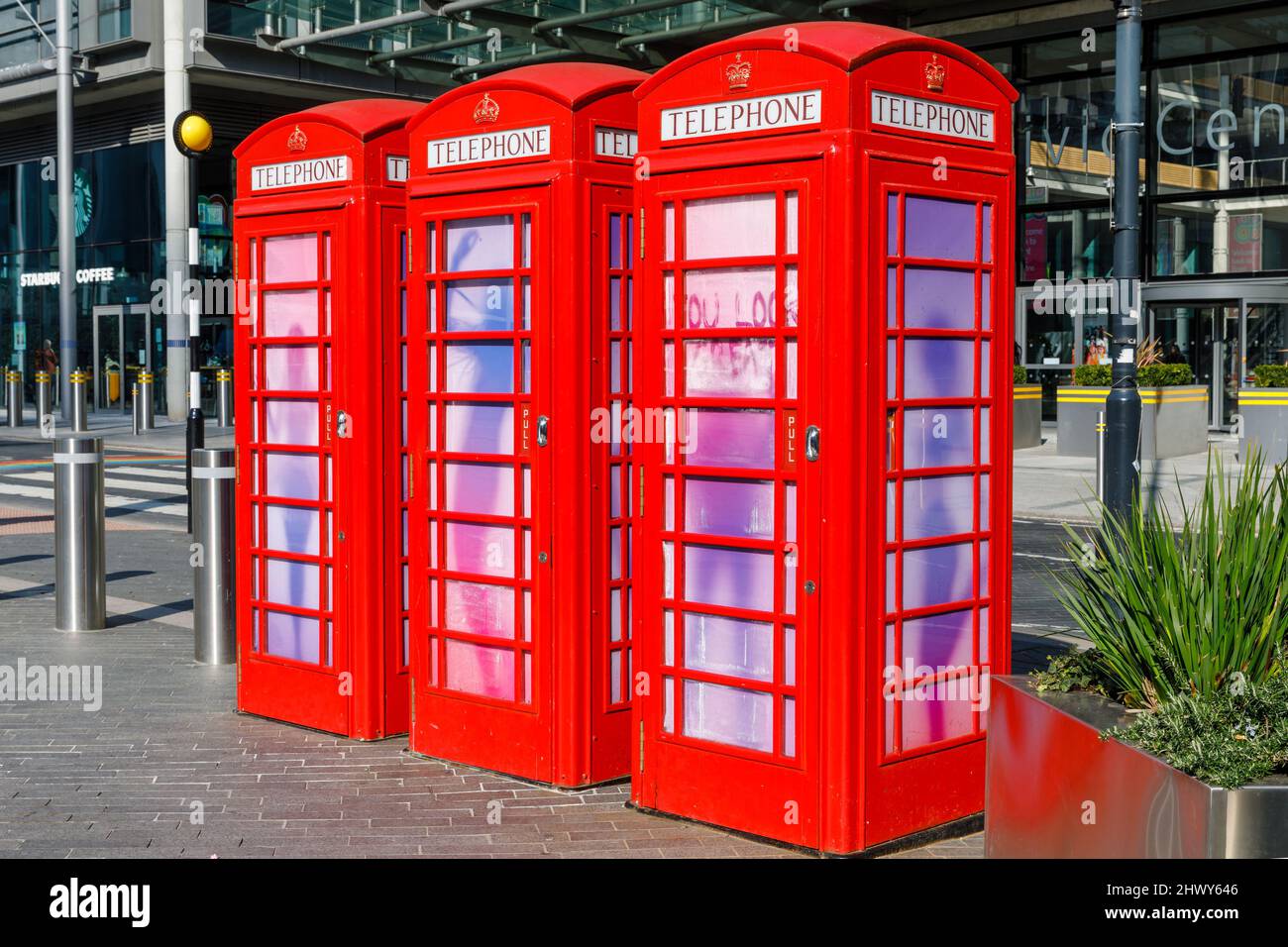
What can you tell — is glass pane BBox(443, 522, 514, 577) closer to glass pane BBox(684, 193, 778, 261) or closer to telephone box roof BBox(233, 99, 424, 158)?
glass pane BBox(684, 193, 778, 261)

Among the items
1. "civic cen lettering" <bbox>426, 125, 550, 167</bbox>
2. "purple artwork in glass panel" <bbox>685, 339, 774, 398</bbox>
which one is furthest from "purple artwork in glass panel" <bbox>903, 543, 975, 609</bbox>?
"civic cen lettering" <bbox>426, 125, 550, 167</bbox>

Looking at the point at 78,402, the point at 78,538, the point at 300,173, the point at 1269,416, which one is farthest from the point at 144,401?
the point at 300,173

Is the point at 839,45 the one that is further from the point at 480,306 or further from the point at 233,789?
the point at 233,789

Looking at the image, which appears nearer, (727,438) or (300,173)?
(727,438)

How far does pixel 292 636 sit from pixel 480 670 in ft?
4.82

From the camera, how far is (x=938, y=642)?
589 centimetres

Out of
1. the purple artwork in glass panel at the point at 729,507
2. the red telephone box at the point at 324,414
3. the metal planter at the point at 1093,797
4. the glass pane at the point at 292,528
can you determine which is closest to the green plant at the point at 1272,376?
the red telephone box at the point at 324,414

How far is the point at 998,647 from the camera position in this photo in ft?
20.1

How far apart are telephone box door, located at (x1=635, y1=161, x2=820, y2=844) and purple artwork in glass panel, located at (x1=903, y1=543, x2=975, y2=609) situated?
440mm

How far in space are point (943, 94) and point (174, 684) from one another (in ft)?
18.3

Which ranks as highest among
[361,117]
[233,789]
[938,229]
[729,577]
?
[361,117]

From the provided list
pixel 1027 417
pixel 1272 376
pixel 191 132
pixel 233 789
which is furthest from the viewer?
pixel 1027 417
